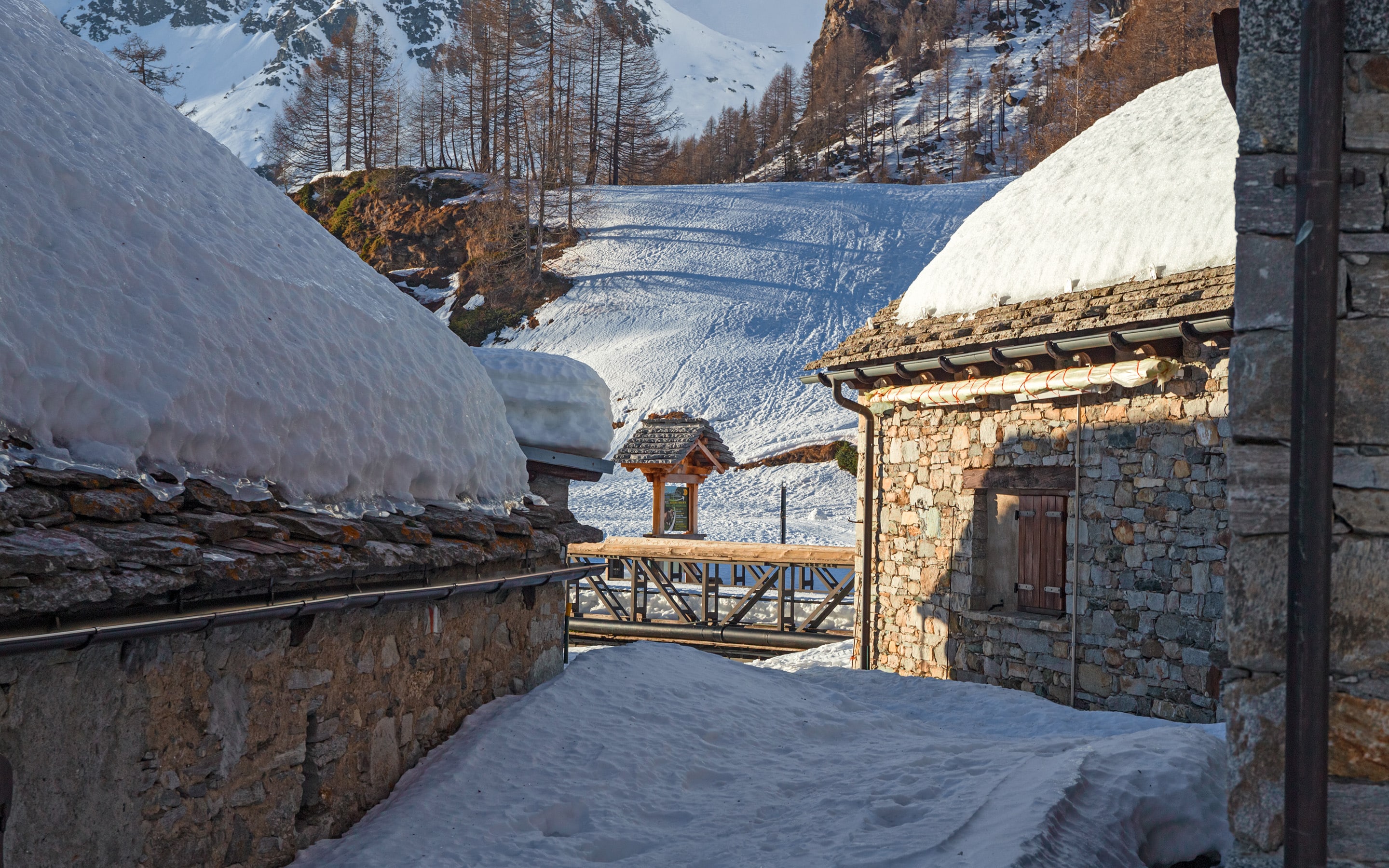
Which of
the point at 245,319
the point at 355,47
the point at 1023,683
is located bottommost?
the point at 1023,683

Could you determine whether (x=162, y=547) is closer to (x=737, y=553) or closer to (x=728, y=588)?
(x=737, y=553)

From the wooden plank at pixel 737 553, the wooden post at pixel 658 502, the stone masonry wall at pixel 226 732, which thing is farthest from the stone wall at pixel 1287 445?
the wooden post at pixel 658 502

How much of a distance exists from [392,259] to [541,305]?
8173 mm

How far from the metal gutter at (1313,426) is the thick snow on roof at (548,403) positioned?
528 cm

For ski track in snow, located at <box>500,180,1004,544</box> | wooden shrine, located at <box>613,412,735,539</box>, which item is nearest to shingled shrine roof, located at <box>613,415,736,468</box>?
wooden shrine, located at <box>613,412,735,539</box>

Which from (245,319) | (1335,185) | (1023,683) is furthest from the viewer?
(1023,683)

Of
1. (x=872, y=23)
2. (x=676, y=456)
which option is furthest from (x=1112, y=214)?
(x=872, y=23)

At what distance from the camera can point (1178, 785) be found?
484 cm

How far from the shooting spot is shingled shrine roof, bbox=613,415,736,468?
1883 centimetres

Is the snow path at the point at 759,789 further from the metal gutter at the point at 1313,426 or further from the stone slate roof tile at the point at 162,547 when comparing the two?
the metal gutter at the point at 1313,426

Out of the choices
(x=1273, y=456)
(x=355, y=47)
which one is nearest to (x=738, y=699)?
(x=1273, y=456)

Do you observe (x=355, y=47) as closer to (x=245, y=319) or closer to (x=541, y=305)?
(x=541, y=305)

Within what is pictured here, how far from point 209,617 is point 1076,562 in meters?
6.93

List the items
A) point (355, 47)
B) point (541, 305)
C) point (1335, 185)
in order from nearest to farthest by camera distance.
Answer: point (1335, 185)
point (541, 305)
point (355, 47)
